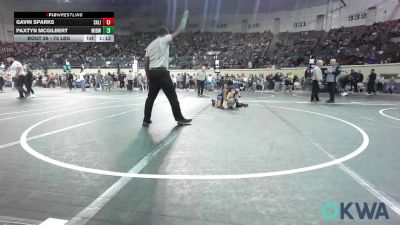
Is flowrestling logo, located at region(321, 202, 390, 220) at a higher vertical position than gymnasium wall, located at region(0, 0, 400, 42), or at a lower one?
lower

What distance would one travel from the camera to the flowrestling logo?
2.49 m

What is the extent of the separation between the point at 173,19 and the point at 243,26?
9285 millimetres

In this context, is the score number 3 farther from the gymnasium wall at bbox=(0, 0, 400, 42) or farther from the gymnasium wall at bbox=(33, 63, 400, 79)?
the gymnasium wall at bbox=(0, 0, 400, 42)

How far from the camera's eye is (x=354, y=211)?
2.59 m

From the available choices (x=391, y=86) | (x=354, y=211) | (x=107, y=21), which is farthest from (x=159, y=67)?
(x=391, y=86)

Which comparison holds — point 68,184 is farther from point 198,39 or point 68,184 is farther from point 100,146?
point 198,39

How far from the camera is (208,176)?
342 centimetres

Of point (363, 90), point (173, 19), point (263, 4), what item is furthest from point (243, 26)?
point (363, 90)

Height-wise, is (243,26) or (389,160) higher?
(243,26)
